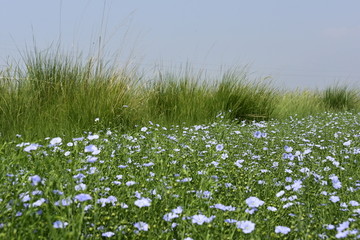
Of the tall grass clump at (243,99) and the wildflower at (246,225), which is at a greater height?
the tall grass clump at (243,99)

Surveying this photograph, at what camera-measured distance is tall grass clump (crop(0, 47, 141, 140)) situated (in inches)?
222

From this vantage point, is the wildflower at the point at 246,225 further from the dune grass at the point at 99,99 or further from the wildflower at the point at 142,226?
the dune grass at the point at 99,99

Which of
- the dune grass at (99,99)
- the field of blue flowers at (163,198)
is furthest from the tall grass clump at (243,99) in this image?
the field of blue flowers at (163,198)

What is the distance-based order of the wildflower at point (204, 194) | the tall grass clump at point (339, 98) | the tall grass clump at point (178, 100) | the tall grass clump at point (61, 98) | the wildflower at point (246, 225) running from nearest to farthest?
the wildflower at point (246, 225) → the wildflower at point (204, 194) → the tall grass clump at point (61, 98) → the tall grass clump at point (178, 100) → the tall grass clump at point (339, 98)

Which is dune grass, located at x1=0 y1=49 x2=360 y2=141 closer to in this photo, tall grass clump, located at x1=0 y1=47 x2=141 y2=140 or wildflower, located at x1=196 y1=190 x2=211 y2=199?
tall grass clump, located at x1=0 y1=47 x2=141 y2=140

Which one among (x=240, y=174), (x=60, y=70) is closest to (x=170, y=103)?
(x=60, y=70)

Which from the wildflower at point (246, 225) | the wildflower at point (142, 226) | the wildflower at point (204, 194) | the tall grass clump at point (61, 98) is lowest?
the wildflower at point (142, 226)

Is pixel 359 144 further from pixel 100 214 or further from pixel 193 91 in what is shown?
pixel 193 91

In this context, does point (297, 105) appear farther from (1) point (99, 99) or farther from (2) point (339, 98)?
(1) point (99, 99)

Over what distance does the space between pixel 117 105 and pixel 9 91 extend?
1732 mm

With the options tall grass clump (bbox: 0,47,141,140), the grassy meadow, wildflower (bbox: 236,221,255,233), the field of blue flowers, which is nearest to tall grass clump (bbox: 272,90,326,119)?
the grassy meadow

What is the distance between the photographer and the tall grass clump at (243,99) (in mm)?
8062

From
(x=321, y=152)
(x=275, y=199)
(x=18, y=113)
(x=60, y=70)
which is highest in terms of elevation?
(x=60, y=70)

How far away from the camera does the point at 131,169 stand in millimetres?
3000
